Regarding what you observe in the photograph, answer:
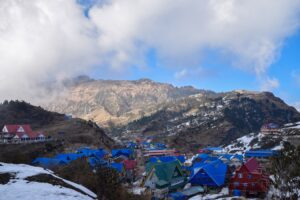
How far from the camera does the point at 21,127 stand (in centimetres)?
10756

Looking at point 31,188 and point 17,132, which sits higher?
point 17,132

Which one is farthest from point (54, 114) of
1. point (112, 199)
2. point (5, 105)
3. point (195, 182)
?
point (112, 199)

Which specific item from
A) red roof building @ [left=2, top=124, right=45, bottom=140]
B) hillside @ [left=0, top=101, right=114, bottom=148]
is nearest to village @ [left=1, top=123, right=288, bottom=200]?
red roof building @ [left=2, top=124, right=45, bottom=140]

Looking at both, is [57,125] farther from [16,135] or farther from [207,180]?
[207,180]

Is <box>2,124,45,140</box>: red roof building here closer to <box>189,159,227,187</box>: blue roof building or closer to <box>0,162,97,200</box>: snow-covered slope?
<box>189,159,227,187</box>: blue roof building

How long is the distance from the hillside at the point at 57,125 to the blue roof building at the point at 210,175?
6404cm

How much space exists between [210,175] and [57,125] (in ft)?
351

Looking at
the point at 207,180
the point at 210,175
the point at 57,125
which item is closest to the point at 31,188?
the point at 210,175

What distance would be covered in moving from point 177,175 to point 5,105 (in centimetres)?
13705

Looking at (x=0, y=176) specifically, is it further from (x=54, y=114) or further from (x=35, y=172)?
(x=54, y=114)

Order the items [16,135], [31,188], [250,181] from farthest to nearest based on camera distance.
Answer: [16,135]
[250,181]
[31,188]

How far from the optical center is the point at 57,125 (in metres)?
151

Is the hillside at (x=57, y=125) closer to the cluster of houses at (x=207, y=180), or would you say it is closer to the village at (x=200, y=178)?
the village at (x=200, y=178)

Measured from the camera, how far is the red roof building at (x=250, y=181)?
Answer: 49.6 m
